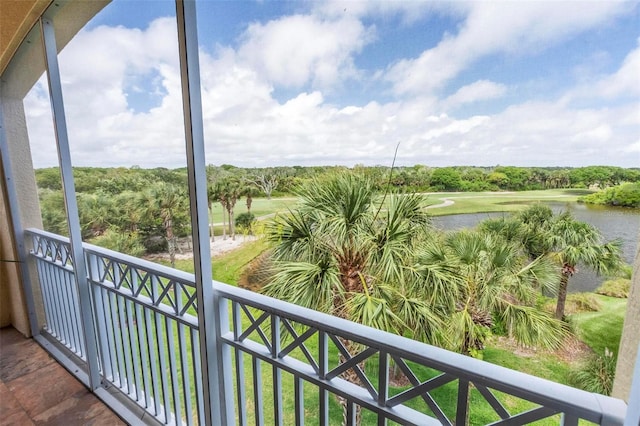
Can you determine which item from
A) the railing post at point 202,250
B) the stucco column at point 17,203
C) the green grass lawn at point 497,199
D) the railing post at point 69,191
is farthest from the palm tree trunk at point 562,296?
the stucco column at point 17,203

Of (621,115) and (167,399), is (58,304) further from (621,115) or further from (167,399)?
(621,115)

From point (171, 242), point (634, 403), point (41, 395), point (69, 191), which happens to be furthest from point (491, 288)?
point (41, 395)

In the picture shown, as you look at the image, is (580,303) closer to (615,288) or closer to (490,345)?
(615,288)

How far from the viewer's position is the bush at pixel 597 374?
859 millimetres

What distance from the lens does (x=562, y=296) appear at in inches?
41.4

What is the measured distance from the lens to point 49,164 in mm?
2281

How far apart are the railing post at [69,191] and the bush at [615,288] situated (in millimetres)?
2541

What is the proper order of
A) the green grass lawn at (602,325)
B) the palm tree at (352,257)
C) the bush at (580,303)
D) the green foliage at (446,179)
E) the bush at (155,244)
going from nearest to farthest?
the green grass lawn at (602,325), the bush at (580,303), the green foliage at (446,179), the palm tree at (352,257), the bush at (155,244)

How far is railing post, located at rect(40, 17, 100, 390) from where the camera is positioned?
5.32 feet

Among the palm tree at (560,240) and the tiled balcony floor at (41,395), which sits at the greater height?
the palm tree at (560,240)

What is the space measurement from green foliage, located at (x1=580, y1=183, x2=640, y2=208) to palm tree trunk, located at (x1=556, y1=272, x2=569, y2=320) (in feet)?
0.92

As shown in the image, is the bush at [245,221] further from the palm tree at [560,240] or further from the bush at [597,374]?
the bush at [597,374]

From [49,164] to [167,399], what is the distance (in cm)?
202

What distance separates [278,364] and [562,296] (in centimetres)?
107
